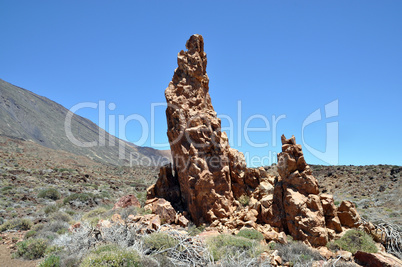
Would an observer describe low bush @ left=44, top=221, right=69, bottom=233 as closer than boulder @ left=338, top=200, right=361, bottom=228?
No

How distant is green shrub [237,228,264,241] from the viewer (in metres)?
9.05

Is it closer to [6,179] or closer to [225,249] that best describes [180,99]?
[225,249]

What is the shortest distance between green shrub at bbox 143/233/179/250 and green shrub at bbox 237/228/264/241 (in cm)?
257

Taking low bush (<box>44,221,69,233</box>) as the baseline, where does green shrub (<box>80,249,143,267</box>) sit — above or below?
above

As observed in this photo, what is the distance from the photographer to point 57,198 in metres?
21.8

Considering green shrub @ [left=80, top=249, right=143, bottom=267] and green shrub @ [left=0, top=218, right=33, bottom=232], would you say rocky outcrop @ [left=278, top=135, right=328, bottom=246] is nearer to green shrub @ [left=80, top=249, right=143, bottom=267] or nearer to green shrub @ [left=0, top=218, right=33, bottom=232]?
green shrub @ [left=80, top=249, right=143, bottom=267]

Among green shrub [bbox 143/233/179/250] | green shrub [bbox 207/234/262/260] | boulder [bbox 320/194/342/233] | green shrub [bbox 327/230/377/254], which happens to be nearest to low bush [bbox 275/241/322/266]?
green shrub [bbox 207/234/262/260]

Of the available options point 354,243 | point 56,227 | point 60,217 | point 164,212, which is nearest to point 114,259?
point 164,212

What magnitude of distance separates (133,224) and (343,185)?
91.5ft

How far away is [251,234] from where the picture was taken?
9.19 meters

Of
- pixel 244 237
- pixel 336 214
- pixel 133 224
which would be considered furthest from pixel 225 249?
pixel 336 214

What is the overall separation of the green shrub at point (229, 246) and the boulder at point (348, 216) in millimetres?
4216

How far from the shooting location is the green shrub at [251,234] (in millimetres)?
9047

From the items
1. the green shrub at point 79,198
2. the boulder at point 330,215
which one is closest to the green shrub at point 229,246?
the boulder at point 330,215
